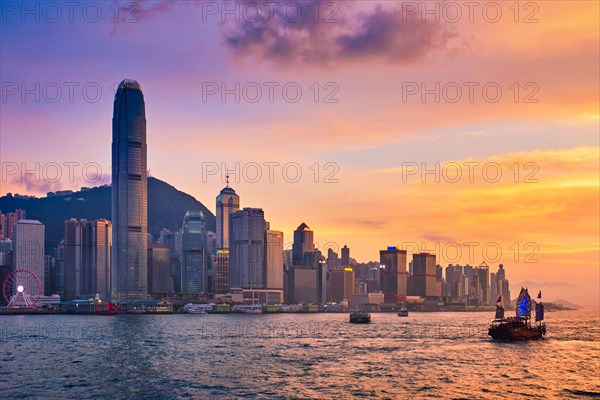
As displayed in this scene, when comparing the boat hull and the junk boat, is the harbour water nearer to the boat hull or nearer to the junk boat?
the boat hull

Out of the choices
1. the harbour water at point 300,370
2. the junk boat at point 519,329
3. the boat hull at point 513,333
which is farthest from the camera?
the junk boat at point 519,329

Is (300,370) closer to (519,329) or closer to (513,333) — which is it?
(513,333)

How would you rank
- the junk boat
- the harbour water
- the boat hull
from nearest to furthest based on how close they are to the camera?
the harbour water, the boat hull, the junk boat

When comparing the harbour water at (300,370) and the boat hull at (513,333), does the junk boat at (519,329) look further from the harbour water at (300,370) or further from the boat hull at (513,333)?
the harbour water at (300,370)

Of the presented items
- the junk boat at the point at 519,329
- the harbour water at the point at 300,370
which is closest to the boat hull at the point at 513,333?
the junk boat at the point at 519,329

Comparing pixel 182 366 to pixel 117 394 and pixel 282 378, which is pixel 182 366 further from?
pixel 117 394

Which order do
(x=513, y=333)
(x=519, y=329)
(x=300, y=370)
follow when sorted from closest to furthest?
(x=300, y=370), (x=513, y=333), (x=519, y=329)

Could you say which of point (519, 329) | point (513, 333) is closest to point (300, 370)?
point (513, 333)

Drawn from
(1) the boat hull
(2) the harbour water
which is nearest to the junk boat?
(1) the boat hull

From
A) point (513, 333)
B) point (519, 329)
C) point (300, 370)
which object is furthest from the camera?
point (519, 329)

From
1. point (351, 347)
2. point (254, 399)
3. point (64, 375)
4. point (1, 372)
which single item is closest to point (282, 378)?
point (254, 399)

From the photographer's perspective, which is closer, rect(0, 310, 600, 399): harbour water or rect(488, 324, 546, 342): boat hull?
rect(0, 310, 600, 399): harbour water
